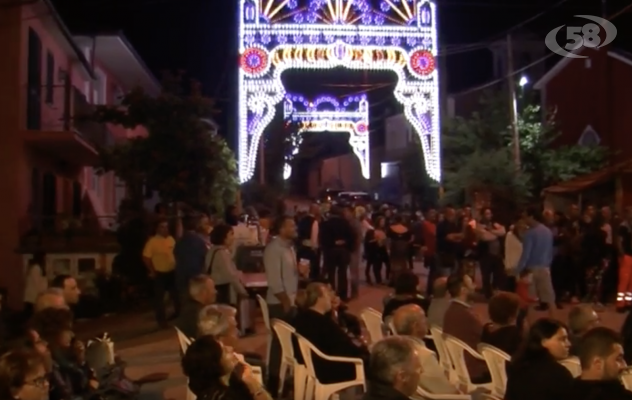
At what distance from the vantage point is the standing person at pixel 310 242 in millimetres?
16047

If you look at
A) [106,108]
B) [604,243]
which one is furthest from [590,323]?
[106,108]

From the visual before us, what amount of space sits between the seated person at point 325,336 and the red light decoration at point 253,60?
57.0ft

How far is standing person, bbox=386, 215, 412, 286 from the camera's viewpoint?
17453 mm

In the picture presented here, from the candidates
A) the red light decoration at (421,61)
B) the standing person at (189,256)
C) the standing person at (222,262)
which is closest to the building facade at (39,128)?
the standing person at (189,256)

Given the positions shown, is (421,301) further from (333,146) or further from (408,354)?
(333,146)

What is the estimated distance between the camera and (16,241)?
55.9 ft

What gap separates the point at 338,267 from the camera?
1565 centimetres

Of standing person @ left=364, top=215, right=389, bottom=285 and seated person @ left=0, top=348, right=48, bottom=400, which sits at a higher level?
standing person @ left=364, top=215, right=389, bottom=285

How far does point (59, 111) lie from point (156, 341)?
31.3 ft

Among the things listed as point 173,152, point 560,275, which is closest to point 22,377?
point 560,275

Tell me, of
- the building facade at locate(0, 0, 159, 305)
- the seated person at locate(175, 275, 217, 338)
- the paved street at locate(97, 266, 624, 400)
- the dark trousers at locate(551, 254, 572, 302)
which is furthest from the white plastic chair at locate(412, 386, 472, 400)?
the building facade at locate(0, 0, 159, 305)

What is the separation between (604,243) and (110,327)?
8039 mm

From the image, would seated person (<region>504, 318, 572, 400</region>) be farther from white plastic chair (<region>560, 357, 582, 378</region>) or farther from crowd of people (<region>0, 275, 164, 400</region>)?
crowd of people (<region>0, 275, 164, 400</region>)

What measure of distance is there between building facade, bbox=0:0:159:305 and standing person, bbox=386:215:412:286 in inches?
241
